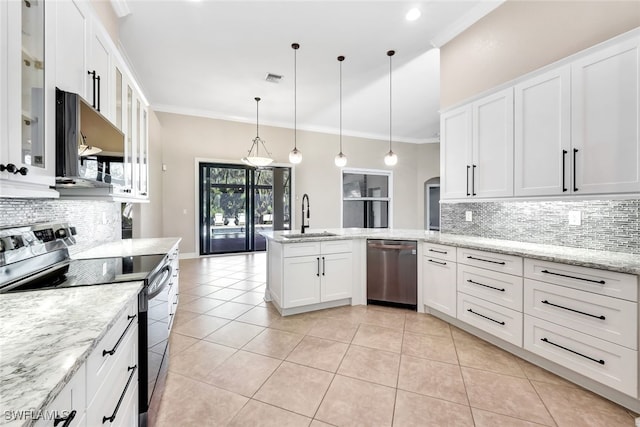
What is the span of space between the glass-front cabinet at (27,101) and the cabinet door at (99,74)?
0.47 m

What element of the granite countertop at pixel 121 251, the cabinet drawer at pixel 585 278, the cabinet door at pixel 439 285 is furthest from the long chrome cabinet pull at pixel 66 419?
the cabinet door at pixel 439 285

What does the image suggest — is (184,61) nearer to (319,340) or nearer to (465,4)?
(465,4)

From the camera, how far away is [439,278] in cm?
291

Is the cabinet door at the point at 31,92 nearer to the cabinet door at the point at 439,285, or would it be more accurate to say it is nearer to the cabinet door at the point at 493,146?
the cabinet door at the point at 439,285

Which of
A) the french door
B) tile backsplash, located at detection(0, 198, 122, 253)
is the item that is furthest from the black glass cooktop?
the french door

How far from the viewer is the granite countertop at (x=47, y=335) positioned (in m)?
0.56

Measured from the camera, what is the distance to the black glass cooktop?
4.34ft

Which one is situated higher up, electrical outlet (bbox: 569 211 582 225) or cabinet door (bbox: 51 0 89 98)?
cabinet door (bbox: 51 0 89 98)

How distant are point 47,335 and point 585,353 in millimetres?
2816

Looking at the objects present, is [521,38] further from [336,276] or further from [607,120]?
[336,276]

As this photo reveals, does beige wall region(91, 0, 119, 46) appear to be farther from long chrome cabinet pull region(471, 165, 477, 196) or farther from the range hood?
long chrome cabinet pull region(471, 165, 477, 196)

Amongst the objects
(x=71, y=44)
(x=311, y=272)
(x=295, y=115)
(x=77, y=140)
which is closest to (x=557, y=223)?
(x=311, y=272)

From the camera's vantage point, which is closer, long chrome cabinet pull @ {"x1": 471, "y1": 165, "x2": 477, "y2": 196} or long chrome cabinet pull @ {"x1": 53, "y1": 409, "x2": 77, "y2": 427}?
long chrome cabinet pull @ {"x1": 53, "y1": 409, "x2": 77, "y2": 427}

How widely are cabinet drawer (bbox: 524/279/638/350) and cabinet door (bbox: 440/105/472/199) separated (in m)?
1.22
